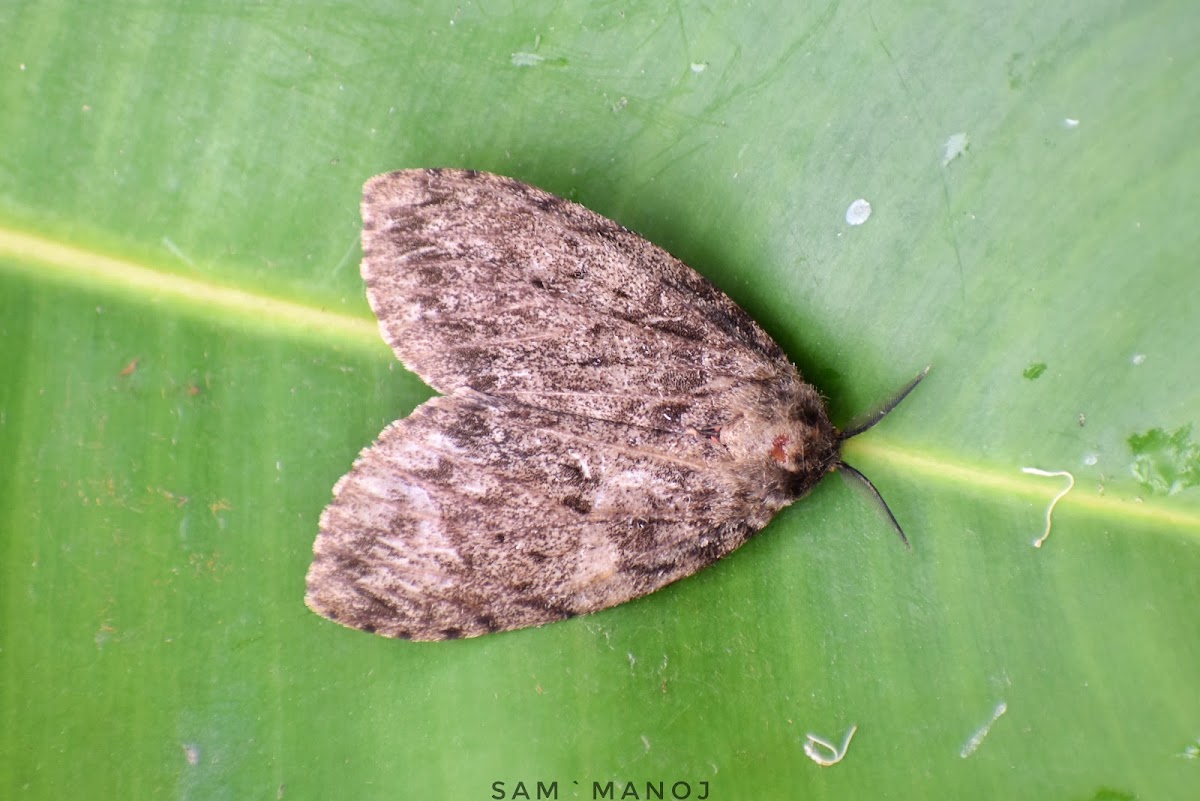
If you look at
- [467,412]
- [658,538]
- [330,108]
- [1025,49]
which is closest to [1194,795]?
[658,538]

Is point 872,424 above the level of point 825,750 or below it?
above

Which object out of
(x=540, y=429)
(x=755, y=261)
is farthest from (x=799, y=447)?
(x=540, y=429)

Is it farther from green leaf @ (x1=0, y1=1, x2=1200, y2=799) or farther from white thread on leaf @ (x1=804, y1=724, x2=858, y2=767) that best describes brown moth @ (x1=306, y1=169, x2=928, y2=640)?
white thread on leaf @ (x1=804, y1=724, x2=858, y2=767)

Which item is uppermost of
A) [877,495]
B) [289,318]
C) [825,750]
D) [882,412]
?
[882,412]

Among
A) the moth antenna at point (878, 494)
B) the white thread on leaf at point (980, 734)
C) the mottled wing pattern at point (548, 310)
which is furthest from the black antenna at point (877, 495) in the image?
the white thread on leaf at point (980, 734)

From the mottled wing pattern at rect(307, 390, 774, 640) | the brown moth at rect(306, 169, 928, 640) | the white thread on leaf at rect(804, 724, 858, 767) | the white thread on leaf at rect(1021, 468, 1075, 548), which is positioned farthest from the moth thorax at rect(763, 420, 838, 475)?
the white thread on leaf at rect(804, 724, 858, 767)

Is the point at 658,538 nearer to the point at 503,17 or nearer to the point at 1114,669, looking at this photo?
the point at 1114,669

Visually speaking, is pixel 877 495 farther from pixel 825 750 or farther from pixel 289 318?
pixel 289 318
